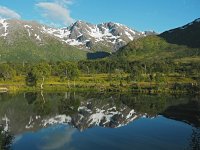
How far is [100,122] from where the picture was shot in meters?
101

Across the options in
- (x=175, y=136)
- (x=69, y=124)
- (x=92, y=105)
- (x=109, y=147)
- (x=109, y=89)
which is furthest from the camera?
(x=109, y=89)

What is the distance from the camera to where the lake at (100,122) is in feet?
234

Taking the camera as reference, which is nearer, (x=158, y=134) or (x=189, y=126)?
(x=158, y=134)

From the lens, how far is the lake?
71.4 meters

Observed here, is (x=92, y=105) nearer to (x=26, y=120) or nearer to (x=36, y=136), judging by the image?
(x=26, y=120)

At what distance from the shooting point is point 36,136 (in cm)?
8181

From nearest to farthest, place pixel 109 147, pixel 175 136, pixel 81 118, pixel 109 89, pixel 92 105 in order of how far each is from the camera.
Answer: pixel 109 147
pixel 175 136
pixel 81 118
pixel 92 105
pixel 109 89

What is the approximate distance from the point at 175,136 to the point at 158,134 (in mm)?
4568

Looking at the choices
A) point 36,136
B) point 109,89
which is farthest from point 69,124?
point 109,89

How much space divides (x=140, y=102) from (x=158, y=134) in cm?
5476

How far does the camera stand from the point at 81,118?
106562 mm

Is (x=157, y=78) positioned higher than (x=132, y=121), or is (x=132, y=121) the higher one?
(x=157, y=78)

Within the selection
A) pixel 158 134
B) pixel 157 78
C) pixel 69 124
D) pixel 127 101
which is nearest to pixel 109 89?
pixel 157 78

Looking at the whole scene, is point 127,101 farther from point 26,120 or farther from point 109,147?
point 109,147
